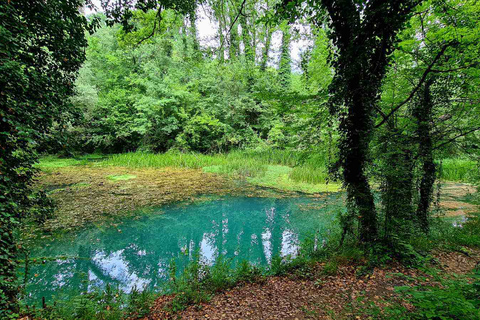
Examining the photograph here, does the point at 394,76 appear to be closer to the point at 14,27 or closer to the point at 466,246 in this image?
the point at 466,246

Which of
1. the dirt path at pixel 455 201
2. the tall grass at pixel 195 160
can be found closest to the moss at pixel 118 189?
the tall grass at pixel 195 160

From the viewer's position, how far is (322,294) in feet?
8.25

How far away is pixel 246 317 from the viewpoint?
89.1 inches

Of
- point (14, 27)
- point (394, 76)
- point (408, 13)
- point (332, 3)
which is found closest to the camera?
point (14, 27)

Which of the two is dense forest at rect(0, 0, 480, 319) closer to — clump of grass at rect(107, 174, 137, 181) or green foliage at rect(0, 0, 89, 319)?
green foliage at rect(0, 0, 89, 319)

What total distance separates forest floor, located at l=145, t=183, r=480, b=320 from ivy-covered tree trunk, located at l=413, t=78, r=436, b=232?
1.04 meters

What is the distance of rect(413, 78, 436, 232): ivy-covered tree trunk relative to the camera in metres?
3.64

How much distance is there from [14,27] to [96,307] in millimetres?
2889

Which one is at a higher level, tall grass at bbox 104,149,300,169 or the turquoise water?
tall grass at bbox 104,149,300,169

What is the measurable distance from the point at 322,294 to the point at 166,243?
11.2ft

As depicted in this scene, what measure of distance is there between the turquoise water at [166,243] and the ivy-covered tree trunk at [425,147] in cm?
168

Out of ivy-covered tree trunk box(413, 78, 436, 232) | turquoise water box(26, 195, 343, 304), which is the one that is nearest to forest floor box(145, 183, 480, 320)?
ivy-covered tree trunk box(413, 78, 436, 232)

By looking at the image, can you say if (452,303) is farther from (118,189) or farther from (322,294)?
(118,189)

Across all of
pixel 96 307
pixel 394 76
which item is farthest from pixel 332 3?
pixel 96 307
